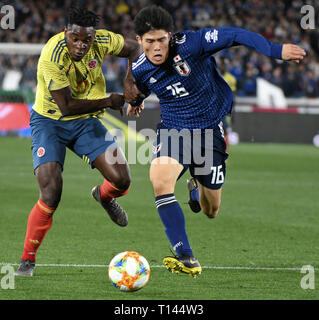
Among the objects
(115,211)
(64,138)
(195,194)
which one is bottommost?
(115,211)

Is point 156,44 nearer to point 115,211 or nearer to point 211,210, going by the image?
point 211,210

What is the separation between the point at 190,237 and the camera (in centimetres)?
816

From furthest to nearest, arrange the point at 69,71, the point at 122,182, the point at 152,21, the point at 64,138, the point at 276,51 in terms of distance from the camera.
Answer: the point at 122,182, the point at 64,138, the point at 69,71, the point at 152,21, the point at 276,51

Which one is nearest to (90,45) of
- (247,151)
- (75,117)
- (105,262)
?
(75,117)

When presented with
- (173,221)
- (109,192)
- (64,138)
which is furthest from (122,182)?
(173,221)

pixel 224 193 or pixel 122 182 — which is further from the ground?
pixel 122 182

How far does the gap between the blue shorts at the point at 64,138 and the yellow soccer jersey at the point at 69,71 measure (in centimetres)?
7

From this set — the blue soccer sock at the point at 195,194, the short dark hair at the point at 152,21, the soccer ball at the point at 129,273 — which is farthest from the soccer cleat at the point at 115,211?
the short dark hair at the point at 152,21

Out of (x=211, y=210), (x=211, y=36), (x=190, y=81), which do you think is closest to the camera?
(x=211, y=36)

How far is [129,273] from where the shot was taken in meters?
5.37

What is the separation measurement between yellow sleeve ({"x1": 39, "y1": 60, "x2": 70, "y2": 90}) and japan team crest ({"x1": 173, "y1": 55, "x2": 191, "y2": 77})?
94cm

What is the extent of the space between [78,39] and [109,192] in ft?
5.73

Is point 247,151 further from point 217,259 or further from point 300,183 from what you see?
point 217,259

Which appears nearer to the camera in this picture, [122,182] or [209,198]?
[122,182]
